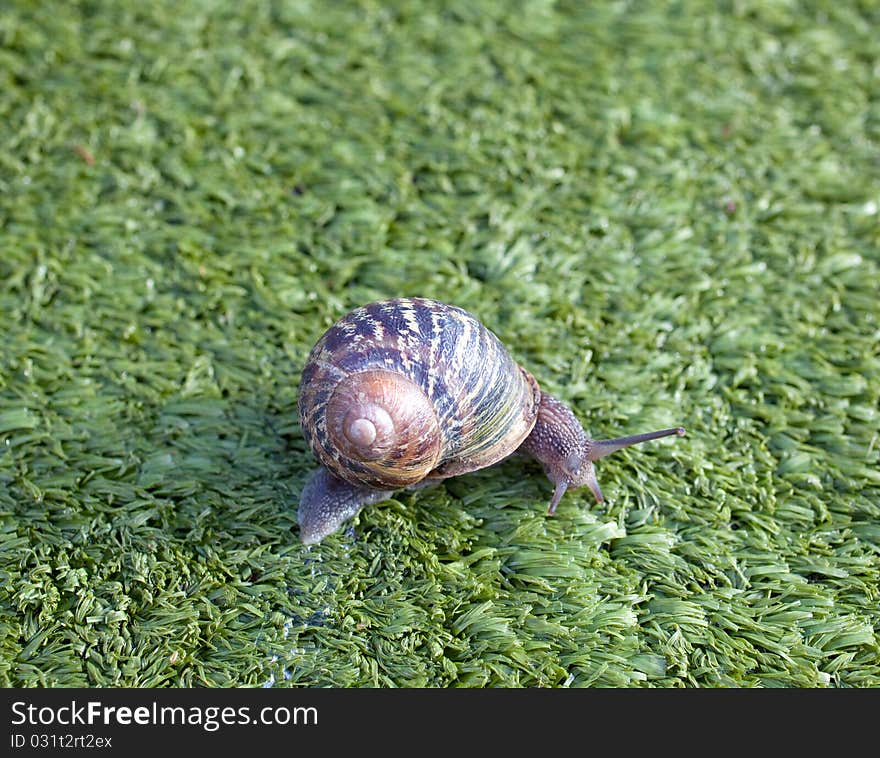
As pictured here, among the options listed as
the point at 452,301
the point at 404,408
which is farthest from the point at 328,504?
the point at 452,301

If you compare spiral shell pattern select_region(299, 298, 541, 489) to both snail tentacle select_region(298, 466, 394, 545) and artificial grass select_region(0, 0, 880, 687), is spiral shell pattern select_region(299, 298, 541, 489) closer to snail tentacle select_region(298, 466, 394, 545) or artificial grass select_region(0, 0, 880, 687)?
snail tentacle select_region(298, 466, 394, 545)

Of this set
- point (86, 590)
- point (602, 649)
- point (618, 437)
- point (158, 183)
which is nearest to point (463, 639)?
point (602, 649)

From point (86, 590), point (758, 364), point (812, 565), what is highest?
point (758, 364)

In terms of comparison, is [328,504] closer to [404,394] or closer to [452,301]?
[404,394]

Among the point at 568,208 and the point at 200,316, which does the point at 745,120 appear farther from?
the point at 200,316

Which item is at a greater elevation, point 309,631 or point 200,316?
point 200,316

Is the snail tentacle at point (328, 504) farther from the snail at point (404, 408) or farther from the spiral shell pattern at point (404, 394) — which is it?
the spiral shell pattern at point (404, 394)
